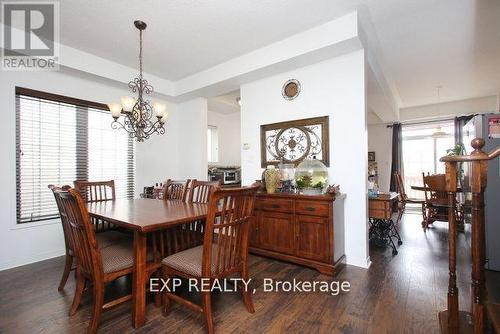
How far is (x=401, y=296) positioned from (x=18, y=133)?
4.41 m

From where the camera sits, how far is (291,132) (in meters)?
3.21

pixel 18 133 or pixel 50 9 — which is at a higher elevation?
pixel 50 9

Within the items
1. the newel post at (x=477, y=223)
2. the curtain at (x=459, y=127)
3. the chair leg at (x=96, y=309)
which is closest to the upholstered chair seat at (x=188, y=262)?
the chair leg at (x=96, y=309)

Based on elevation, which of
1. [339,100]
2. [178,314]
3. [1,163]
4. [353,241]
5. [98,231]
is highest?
[339,100]

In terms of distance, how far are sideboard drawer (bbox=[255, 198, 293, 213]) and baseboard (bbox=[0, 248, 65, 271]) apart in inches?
105

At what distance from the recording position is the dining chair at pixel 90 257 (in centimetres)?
153

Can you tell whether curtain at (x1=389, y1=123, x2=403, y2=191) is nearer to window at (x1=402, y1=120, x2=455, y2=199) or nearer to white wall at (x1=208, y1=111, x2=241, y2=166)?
window at (x1=402, y1=120, x2=455, y2=199)

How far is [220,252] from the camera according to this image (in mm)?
1668

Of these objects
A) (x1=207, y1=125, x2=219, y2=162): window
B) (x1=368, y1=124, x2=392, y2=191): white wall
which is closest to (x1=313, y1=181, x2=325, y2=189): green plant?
(x1=207, y1=125, x2=219, y2=162): window

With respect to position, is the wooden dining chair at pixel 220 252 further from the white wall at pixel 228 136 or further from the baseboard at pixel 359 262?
the white wall at pixel 228 136

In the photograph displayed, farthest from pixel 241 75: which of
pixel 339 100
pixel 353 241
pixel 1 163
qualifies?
pixel 1 163

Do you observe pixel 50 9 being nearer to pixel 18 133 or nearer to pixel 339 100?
pixel 18 133

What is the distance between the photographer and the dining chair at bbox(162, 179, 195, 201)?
279 cm

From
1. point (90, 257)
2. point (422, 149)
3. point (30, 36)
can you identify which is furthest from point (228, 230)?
point (422, 149)
